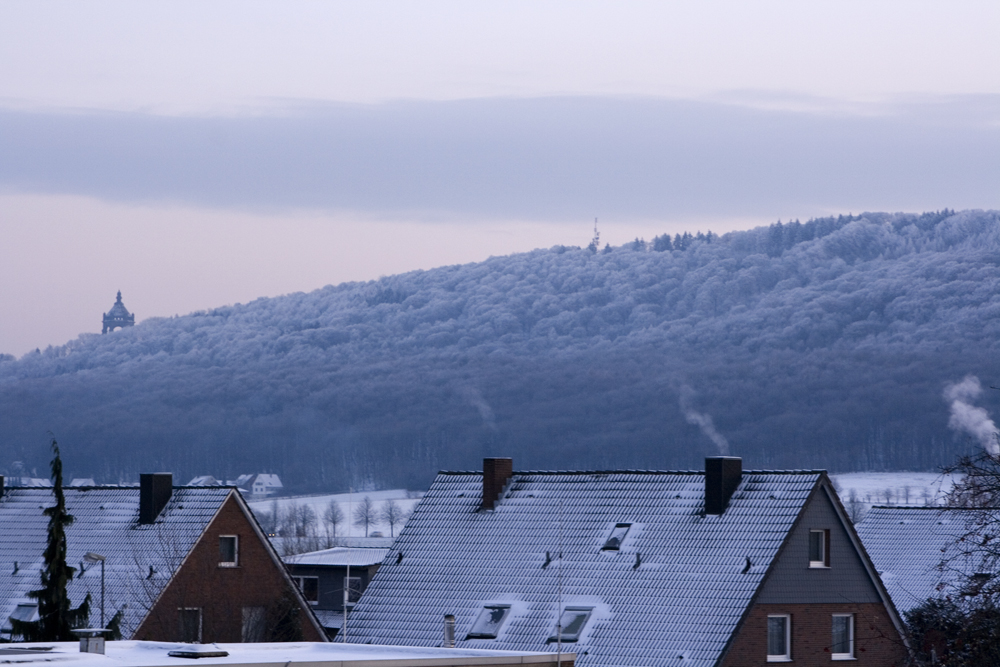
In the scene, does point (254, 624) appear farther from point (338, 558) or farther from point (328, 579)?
point (338, 558)

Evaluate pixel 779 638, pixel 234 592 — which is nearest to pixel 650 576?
pixel 779 638

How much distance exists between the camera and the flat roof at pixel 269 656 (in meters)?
21.0

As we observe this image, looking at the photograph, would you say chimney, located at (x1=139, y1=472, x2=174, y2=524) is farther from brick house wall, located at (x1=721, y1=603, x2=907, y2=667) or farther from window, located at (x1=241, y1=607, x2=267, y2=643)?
brick house wall, located at (x1=721, y1=603, x2=907, y2=667)

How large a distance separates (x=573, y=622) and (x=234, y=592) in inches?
486

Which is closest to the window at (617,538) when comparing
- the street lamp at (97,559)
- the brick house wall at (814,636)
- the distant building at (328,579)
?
the brick house wall at (814,636)

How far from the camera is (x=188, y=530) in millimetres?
47188

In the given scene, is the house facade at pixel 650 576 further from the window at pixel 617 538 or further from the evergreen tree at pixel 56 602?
the evergreen tree at pixel 56 602

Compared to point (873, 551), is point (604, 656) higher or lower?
lower

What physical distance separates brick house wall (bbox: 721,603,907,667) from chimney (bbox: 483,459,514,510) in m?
8.78

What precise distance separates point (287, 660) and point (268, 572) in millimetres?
27354

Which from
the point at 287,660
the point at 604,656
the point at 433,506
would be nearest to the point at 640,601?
the point at 604,656

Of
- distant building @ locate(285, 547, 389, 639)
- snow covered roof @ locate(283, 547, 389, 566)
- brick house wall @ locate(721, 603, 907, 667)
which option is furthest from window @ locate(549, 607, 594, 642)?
snow covered roof @ locate(283, 547, 389, 566)

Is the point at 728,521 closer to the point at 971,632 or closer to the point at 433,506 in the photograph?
the point at 433,506

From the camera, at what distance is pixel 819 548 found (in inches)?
1602
